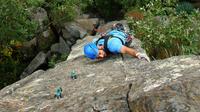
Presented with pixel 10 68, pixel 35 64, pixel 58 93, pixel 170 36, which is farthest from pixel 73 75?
pixel 10 68

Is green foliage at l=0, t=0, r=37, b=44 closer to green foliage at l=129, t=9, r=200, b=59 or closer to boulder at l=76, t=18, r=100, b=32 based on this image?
boulder at l=76, t=18, r=100, b=32

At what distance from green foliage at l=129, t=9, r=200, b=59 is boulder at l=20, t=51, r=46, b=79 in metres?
8.86

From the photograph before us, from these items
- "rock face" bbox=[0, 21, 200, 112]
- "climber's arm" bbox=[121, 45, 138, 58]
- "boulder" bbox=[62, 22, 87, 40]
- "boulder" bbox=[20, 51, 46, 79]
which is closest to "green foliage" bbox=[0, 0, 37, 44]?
"boulder" bbox=[20, 51, 46, 79]

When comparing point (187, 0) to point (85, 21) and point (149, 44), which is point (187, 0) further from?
point (149, 44)

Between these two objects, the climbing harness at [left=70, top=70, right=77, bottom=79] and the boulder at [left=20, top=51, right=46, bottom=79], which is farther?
the boulder at [left=20, top=51, right=46, bottom=79]

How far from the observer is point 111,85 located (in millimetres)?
7883

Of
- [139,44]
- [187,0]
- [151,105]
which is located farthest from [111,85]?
[187,0]

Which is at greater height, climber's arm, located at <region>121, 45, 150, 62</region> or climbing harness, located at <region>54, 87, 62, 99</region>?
climbing harness, located at <region>54, 87, 62, 99</region>

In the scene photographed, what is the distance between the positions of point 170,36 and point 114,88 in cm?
555

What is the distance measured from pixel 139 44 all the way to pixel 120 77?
4.28m

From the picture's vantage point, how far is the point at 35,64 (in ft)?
69.3

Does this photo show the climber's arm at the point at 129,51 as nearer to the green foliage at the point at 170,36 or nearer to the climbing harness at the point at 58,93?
the green foliage at the point at 170,36

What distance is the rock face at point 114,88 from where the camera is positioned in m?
5.81

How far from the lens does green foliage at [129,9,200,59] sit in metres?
12.3
